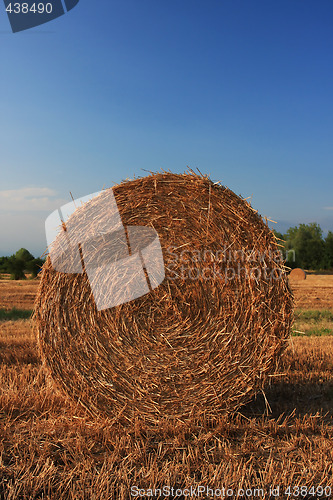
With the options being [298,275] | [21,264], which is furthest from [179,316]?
[21,264]

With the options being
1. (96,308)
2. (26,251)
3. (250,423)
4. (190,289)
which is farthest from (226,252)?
(26,251)

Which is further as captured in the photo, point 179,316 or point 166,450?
point 179,316

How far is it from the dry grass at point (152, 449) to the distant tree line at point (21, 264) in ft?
77.7

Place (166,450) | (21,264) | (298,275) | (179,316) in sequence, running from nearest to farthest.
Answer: (166,450)
(179,316)
(298,275)
(21,264)

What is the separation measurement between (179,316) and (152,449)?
3.87 feet

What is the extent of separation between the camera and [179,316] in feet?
13.4

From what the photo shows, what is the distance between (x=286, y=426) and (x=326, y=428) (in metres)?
0.37

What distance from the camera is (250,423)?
405 cm

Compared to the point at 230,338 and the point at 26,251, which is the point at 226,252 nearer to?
the point at 230,338

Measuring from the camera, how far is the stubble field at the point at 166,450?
296 cm

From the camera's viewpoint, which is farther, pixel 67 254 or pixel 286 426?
pixel 67 254

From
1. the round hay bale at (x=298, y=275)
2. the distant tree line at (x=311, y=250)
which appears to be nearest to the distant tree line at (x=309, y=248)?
the distant tree line at (x=311, y=250)

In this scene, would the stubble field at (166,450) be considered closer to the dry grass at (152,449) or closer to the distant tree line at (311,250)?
the dry grass at (152,449)

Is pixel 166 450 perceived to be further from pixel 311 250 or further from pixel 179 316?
pixel 311 250
